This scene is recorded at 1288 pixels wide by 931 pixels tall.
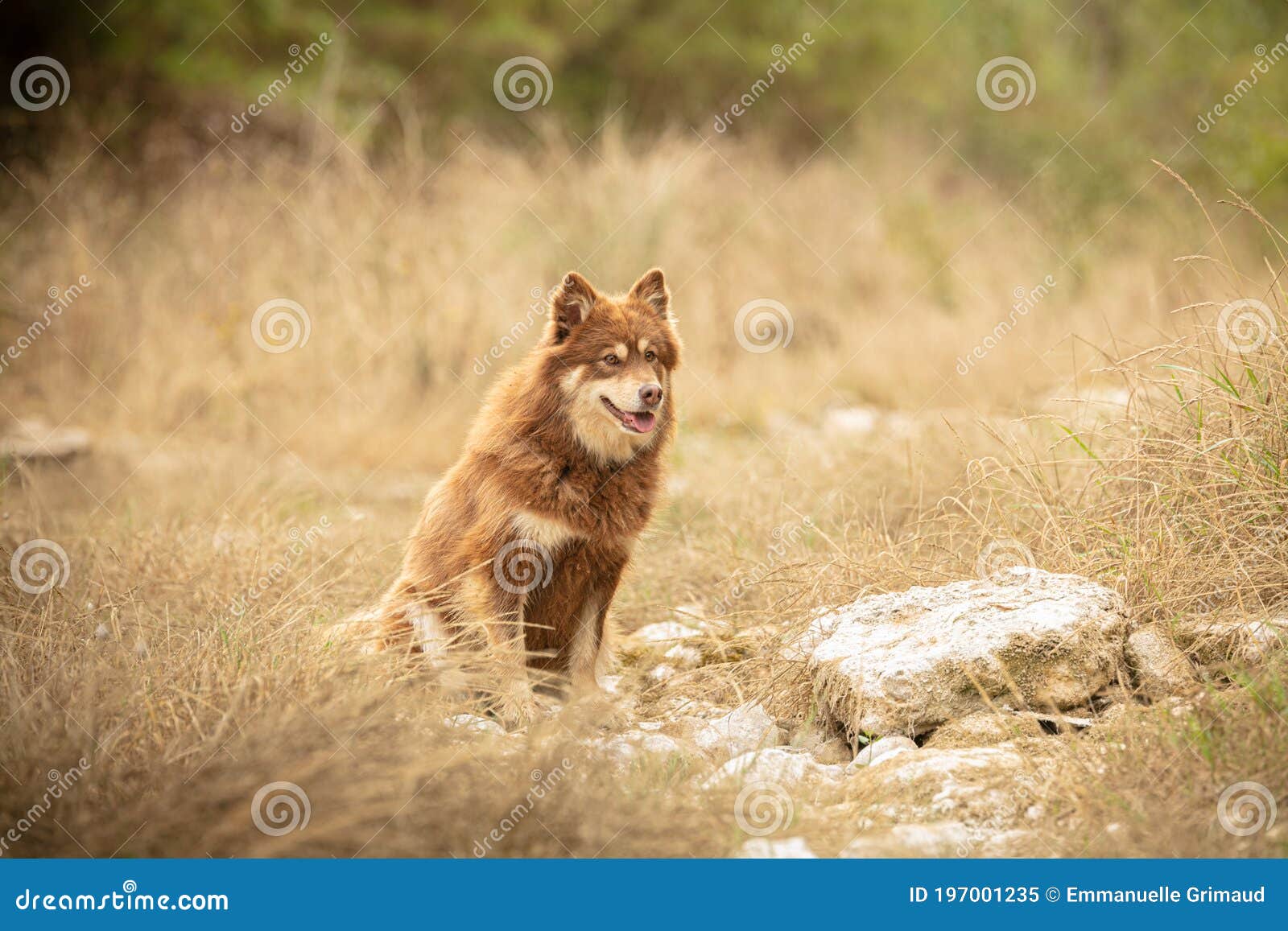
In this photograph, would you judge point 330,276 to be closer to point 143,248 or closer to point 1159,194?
point 143,248

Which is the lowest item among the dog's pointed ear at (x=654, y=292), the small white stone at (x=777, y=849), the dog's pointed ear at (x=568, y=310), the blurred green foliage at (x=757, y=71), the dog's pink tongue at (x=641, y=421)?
the small white stone at (x=777, y=849)

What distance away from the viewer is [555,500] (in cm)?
459

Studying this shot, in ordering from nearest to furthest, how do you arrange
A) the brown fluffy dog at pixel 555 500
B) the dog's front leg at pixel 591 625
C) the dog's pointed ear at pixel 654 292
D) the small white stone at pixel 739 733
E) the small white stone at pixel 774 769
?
the small white stone at pixel 774 769 → the small white stone at pixel 739 733 → the brown fluffy dog at pixel 555 500 → the dog's front leg at pixel 591 625 → the dog's pointed ear at pixel 654 292

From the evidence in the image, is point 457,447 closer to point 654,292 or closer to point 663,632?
point 663,632

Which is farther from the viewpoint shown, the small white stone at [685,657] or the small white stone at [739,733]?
the small white stone at [685,657]

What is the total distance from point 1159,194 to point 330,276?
1087 centimetres

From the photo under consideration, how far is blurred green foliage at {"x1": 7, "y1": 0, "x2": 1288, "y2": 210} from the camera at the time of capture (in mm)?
13828

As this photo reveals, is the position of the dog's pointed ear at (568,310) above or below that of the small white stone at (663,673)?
above

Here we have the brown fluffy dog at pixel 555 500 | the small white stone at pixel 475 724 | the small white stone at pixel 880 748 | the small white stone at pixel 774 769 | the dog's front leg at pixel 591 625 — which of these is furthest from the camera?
the dog's front leg at pixel 591 625

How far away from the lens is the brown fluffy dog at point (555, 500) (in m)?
4.58

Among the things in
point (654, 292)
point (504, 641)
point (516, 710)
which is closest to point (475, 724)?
point (516, 710)

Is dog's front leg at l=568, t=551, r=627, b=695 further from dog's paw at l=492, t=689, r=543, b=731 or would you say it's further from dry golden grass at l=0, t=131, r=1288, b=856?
dog's paw at l=492, t=689, r=543, b=731

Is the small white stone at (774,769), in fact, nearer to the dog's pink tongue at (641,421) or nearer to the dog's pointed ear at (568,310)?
the dog's pink tongue at (641,421)

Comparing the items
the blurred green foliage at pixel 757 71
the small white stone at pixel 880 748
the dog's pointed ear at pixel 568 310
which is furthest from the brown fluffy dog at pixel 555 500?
the blurred green foliage at pixel 757 71
